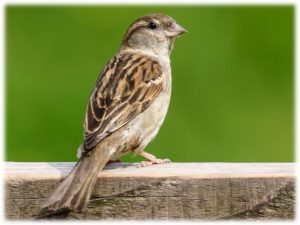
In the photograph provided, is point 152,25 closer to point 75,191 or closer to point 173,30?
point 173,30

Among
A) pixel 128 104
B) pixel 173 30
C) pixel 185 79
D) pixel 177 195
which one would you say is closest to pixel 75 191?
pixel 177 195

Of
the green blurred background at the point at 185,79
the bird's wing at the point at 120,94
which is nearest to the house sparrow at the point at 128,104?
the bird's wing at the point at 120,94

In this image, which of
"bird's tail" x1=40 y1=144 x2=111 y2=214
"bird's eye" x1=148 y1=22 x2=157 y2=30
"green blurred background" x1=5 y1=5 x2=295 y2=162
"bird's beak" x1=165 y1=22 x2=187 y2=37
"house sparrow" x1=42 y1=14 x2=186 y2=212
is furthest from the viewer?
"green blurred background" x1=5 y1=5 x2=295 y2=162

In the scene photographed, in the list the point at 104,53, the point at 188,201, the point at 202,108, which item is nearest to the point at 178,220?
the point at 188,201

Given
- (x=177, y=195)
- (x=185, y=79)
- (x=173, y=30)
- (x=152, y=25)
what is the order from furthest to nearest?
(x=185, y=79), (x=152, y=25), (x=173, y=30), (x=177, y=195)

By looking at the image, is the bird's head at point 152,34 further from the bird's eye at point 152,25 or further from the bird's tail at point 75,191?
the bird's tail at point 75,191

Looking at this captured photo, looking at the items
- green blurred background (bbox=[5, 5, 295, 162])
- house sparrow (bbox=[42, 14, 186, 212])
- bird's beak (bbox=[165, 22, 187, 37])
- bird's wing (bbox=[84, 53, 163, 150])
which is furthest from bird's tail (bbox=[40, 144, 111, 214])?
green blurred background (bbox=[5, 5, 295, 162])

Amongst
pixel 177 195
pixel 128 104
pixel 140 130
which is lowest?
pixel 177 195

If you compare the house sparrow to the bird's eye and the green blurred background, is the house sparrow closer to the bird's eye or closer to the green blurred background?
the bird's eye
